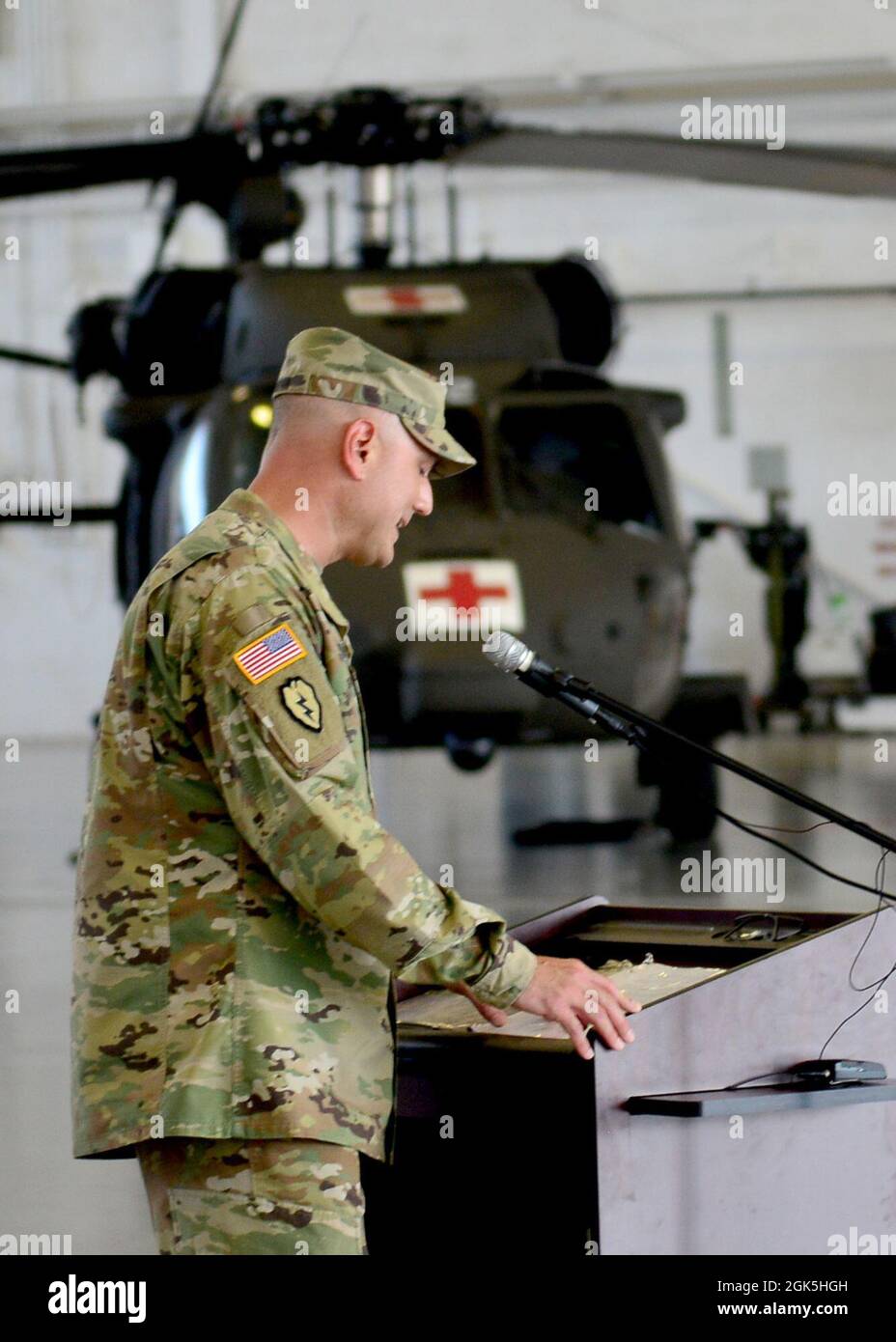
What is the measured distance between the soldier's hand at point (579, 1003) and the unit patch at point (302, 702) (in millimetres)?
338

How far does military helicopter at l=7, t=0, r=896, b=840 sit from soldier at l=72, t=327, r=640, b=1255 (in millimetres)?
4098

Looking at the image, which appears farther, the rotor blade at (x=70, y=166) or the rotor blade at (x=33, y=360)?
the rotor blade at (x=33, y=360)

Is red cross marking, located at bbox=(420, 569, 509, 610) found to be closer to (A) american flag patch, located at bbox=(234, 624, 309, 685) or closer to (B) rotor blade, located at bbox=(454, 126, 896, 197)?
(B) rotor blade, located at bbox=(454, 126, 896, 197)

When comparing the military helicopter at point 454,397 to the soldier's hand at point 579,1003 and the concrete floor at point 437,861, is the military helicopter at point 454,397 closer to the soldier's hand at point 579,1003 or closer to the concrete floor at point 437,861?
the concrete floor at point 437,861

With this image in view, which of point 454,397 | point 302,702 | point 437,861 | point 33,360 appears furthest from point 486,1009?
point 33,360

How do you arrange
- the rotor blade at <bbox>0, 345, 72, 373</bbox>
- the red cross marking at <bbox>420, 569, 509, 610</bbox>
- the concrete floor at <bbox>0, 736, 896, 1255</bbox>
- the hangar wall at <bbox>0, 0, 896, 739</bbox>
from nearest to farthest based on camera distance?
the concrete floor at <bbox>0, 736, 896, 1255</bbox> → the red cross marking at <bbox>420, 569, 509, 610</bbox> → the rotor blade at <bbox>0, 345, 72, 373</bbox> → the hangar wall at <bbox>0, 0, 896, 739</bbox>

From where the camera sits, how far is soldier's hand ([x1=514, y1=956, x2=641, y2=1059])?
163 centimetres

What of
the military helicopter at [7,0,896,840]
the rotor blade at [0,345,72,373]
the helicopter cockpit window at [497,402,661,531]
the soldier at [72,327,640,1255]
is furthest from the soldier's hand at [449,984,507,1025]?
the rotor blade at [0,345,72,373]

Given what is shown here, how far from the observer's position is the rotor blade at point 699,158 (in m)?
5.47

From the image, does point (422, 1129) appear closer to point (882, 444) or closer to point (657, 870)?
point (657, 870)

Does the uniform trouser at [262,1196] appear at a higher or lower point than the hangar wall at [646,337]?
lower

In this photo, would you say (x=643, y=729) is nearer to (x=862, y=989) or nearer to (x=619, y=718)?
(x=619, y=718)

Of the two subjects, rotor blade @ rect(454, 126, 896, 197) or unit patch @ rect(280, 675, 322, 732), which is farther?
rotor blade @ rect(454, 126, 896, 197)

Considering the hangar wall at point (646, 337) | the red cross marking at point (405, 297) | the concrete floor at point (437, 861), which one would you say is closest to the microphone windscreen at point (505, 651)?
the concrete floor at point (437, 861)
